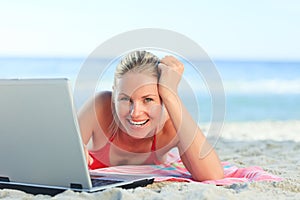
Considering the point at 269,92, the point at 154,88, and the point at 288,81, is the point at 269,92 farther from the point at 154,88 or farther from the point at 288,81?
the point at 154,88

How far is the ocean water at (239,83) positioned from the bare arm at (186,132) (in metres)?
0.09

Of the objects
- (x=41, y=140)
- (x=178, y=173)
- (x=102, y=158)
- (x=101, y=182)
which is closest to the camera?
(x=41, y=140)

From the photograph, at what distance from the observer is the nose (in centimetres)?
217

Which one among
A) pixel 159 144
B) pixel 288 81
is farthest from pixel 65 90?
pixel 288 81

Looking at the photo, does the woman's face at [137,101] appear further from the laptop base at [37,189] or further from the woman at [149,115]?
the laptop base at [37,189]

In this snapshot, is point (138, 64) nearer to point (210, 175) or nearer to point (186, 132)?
point (186, 132)

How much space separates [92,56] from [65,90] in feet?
1.96

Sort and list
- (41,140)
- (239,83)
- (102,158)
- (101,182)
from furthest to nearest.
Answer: (239,83) < (102,158) < (101,182) < (41,140)

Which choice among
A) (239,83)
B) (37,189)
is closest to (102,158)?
(37,189)

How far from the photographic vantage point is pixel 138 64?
7.42 feet

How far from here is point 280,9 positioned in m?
16.7

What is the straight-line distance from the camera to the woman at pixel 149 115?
219 cm

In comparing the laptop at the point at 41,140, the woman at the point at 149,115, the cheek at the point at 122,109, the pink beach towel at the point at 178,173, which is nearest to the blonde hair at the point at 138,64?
the woman at the point at 149,115

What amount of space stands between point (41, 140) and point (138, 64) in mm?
673
